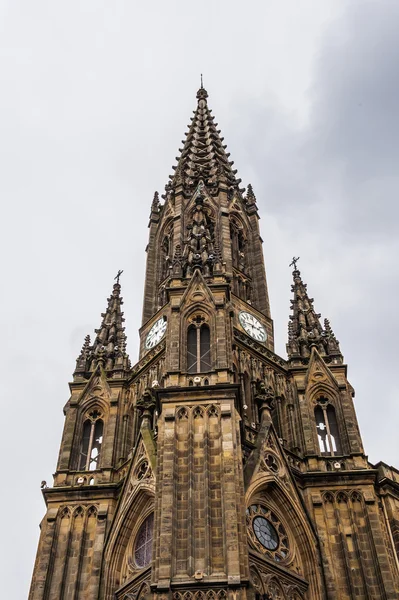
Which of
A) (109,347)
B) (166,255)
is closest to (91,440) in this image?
(109,347)

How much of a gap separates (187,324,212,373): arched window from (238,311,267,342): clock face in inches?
289

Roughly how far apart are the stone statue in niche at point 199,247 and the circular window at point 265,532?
1161 centimetres

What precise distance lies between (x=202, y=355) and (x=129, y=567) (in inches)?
336

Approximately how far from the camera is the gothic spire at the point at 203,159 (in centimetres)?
5472

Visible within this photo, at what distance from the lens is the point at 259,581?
30781 millimetres

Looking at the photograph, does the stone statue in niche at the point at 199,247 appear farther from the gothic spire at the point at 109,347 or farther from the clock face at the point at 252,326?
the gothic spire at the point at 109,347

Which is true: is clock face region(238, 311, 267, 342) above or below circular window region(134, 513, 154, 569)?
above

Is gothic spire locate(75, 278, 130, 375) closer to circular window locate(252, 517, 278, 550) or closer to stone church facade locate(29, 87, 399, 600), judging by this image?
stone church facade locate(29, 87, 399, 600)

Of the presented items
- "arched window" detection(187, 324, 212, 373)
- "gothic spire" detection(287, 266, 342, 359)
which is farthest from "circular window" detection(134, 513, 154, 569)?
"gothic spire" detection(287, 266, 342, 359)

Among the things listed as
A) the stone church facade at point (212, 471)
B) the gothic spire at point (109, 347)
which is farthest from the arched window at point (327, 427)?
the gothic spire at point (109, 347)

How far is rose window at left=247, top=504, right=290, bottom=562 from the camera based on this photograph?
32.5m

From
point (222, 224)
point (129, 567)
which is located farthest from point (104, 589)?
point (222, 224)

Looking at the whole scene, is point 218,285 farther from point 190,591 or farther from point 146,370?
point 190,591

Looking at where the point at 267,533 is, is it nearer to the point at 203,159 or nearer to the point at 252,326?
the point at 252,326
